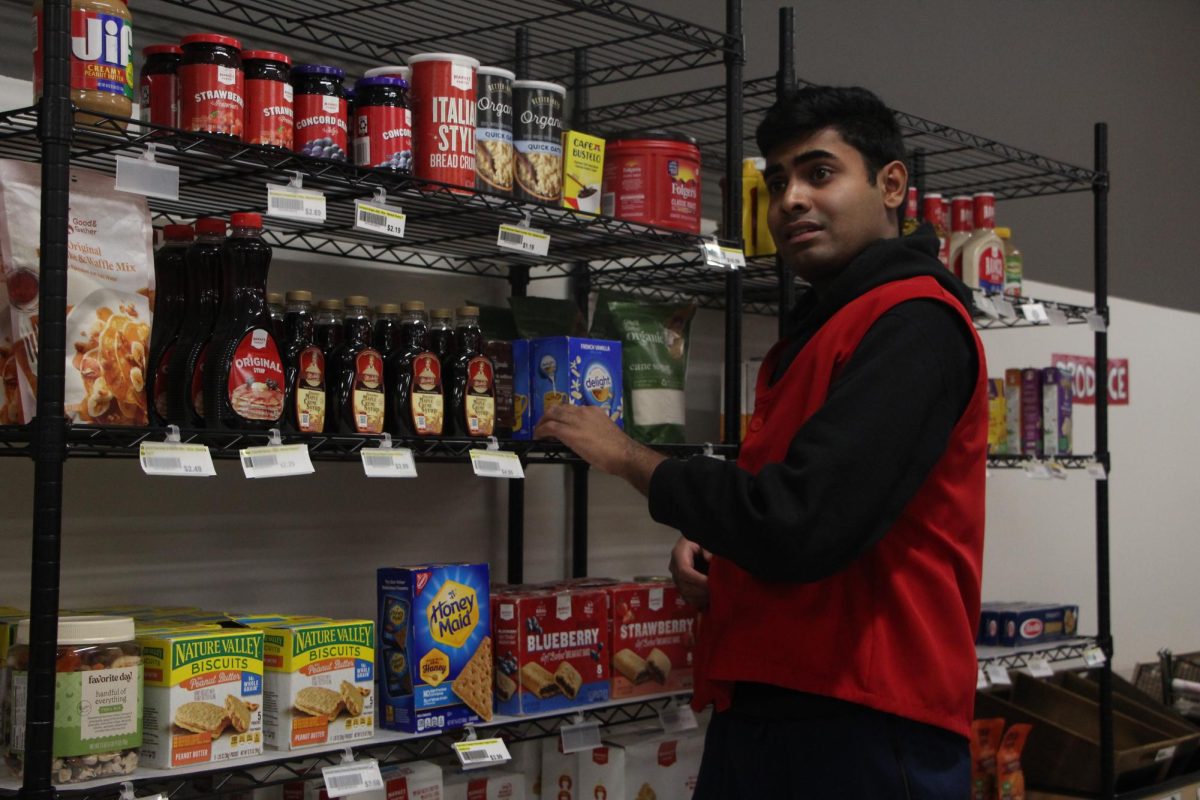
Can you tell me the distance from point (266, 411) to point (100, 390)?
268mm

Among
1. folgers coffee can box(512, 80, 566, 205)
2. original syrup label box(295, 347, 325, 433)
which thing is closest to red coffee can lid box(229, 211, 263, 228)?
original syrup label box(295, 347, 325, 433)

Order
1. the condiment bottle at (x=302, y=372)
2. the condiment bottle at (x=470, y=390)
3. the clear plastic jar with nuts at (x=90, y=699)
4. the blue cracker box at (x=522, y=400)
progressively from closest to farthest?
1. the clear plastic jar with nuts at (x=90, y=699)
2. the condiment bottle at (x=302, y=372)
3. the condiment bottle at (x=470, y=390)
4. the blue cracker box at (x=522, y=400)

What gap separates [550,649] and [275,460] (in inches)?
33.6

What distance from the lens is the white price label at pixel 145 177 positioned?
2.03 m

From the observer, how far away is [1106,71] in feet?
19.7

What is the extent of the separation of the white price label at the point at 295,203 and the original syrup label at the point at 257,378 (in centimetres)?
20

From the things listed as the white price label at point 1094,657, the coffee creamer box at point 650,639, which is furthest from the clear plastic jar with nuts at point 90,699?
the white price label at point 1094,657

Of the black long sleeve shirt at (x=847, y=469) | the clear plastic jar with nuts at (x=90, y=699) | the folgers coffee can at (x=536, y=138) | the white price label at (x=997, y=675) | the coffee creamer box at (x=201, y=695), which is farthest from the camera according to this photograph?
the white price label at (x=997, y=675)

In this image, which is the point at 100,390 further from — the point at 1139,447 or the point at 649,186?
the point at 1139,447

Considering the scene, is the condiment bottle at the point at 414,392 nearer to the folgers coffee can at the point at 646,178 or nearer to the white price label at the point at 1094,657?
the folgers coffee can at the point at 646,178

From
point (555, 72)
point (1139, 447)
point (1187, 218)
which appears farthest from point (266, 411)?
point (1187, 218)

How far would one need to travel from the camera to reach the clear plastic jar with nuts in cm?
201

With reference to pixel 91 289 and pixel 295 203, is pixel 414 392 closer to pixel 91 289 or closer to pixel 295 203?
pixel 295 203

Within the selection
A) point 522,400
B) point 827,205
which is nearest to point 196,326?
point 522,400
